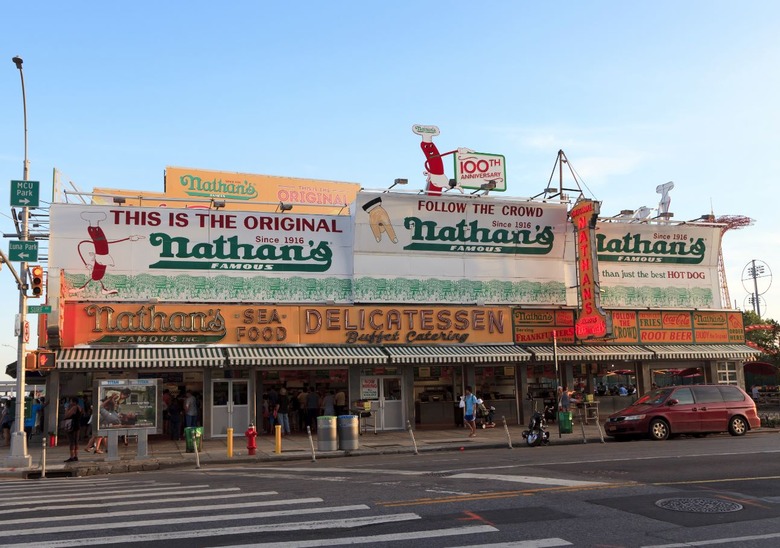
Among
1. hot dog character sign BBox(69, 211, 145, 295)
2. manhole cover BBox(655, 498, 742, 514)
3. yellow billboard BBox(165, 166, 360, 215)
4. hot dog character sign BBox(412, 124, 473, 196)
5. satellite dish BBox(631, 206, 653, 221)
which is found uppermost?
yellow billboard BBox(165, 166, 360, 215)

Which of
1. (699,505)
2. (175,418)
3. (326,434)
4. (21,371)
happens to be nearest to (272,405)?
(175,418)

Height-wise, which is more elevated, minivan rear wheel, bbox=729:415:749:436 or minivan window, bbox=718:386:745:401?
minivan window, bbox=718:386:745:401

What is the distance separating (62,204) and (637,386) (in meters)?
24.5

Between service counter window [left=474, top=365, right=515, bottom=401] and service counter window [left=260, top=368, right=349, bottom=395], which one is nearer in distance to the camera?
service counter window [left=260, top=368, right=349, bottom=395]

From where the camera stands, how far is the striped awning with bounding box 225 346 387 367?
24109mm

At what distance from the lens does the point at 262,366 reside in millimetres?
25953

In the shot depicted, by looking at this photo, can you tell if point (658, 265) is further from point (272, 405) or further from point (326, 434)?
point (326, 434)

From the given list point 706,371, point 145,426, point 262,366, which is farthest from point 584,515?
point 706,371

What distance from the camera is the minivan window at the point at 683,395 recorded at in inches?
870

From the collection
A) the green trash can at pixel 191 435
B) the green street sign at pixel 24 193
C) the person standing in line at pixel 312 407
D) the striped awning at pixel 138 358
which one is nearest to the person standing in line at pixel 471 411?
the person standing in line at pixel 312 407

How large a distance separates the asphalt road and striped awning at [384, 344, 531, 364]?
34.7 feet

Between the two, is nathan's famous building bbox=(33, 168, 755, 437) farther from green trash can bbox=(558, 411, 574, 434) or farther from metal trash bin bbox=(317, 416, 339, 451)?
metal trash bin bbox=(317, 416, 339, 451)

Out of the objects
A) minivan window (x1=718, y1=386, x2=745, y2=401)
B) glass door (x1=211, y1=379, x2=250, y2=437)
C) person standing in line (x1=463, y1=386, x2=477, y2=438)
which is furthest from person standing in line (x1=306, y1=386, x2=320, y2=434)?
minivan window (x1=718, y1=386, x2=745, y2=401)

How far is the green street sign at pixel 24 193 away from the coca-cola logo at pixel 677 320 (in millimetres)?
24871
